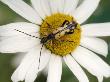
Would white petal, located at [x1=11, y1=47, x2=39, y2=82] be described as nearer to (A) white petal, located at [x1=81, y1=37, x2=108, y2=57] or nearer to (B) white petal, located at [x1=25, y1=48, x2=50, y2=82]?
(B) white petal, located at [x1=25, y1=48, x2=50, y2=82]

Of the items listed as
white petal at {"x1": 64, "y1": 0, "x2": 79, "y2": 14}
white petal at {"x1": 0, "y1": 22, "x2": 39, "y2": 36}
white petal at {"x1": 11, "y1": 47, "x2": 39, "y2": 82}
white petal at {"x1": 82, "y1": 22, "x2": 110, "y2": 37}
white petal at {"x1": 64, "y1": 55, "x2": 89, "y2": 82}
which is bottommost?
white petal at {"x1": 64, "y1": 55, "x2": 89, "y2": 82}

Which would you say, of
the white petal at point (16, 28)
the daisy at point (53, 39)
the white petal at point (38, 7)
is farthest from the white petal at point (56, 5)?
the white petal at point (16, 28)

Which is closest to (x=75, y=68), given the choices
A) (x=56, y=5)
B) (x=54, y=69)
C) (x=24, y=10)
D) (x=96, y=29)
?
(x=54, y=69)

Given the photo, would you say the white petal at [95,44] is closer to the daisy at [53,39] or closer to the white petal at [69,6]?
the daisy at [53,39]

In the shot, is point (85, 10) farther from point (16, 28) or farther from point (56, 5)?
point (16, 28)

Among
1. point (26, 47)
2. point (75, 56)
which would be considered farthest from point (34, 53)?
point (75, 56)

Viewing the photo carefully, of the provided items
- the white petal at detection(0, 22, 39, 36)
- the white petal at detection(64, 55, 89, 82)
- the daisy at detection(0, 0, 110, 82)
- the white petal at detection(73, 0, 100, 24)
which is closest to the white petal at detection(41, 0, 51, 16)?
the daisy at detection(0, 0, 110, 82)

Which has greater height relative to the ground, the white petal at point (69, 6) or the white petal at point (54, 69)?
the white petal at point (69, 6)

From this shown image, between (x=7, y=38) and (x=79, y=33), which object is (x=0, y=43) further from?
(x=79, y=33)
